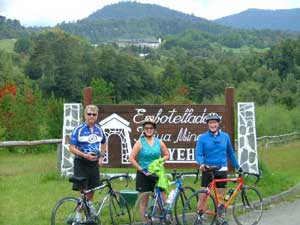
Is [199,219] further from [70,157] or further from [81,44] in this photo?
[81,44]

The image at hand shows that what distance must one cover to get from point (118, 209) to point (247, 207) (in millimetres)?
2205

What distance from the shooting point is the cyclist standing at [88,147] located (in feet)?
30.1

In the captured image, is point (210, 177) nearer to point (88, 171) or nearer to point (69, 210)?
point (88, 171)

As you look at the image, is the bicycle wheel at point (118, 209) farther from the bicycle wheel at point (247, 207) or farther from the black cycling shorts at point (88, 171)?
the bicycle wheel at point (247, 207)

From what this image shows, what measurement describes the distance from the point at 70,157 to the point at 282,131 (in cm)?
4927

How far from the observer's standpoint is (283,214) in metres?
11.6

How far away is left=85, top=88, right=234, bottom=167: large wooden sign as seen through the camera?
14.6 metres

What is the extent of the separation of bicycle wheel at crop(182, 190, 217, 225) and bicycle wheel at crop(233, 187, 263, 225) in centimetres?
50

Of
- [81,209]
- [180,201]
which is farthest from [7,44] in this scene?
[81,209]

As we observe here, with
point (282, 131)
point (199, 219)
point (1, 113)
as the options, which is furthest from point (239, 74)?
point (199, 219)

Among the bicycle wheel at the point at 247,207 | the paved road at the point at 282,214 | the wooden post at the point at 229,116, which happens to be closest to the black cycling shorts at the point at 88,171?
the bicycle wheel at the point at 247,207

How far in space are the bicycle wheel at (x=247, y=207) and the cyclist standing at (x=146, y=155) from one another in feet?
5.28

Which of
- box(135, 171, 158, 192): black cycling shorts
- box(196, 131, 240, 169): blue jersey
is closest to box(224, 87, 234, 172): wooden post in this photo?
box(196, 131, 240, 169): blue jersey

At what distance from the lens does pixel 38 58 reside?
103 m
